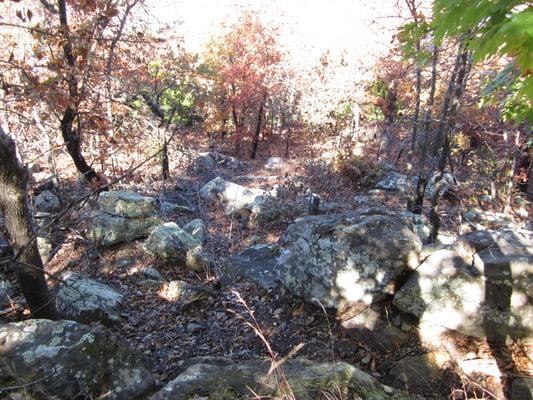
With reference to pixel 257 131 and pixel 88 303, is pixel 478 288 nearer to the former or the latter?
pixel 88 303

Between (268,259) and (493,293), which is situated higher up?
(493,293)

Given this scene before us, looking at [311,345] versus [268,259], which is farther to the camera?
[268,259]

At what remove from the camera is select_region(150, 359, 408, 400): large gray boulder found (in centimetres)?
244

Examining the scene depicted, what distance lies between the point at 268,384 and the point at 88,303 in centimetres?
339

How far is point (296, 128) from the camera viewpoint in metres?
20.7

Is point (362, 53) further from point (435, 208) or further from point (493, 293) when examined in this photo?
point (493, 293)

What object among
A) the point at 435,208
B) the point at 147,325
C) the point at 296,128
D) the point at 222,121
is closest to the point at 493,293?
the point at 435,208

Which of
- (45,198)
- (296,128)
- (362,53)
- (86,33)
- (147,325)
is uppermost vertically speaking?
(362,53)

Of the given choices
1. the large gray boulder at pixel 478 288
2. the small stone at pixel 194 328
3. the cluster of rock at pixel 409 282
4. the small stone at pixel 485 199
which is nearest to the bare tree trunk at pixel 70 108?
the small stone at pixel 194 328

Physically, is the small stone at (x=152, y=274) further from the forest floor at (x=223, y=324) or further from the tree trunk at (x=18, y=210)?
the tree trunk at (x=18, y=210)

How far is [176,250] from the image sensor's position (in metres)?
6.70

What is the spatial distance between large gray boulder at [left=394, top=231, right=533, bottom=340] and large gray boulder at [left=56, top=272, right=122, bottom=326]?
12.4 feet

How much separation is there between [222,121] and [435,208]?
45.4 feet

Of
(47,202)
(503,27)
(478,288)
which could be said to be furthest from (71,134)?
(503,27)
